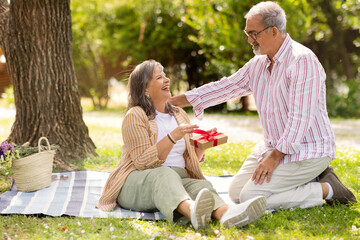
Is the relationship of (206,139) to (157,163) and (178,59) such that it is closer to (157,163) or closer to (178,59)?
(157,163)

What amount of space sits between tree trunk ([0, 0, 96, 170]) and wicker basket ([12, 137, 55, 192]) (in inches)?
47.6

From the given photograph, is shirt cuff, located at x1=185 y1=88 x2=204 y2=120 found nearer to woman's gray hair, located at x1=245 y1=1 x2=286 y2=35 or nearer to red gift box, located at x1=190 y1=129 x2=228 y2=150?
red gift box, located at x1=190 y1=129 x2=228 y2=150

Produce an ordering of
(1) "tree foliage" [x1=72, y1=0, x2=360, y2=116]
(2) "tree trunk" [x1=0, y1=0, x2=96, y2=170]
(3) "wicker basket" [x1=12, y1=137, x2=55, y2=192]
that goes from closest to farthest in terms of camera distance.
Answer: (3) "wicker basket" [x1=12, y1=137, x2=55, y2=192], (2) "tree trunk" [x1=0, y1=0, x2=96, y2=170], (1) "tree foliage" [x1=72, y1=0, x2=360, y2=116]

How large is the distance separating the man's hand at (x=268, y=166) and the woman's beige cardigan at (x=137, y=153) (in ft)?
1.74

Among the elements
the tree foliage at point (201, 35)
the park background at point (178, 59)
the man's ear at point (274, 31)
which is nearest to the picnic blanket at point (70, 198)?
the park background at point (178, 59)

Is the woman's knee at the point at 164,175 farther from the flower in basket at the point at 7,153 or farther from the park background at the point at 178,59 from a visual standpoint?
the park background at the point at 178,59

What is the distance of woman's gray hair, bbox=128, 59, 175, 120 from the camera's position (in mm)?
4094

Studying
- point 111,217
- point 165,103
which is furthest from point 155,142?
point 111,217

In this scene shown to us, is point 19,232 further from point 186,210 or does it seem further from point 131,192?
point 186,210

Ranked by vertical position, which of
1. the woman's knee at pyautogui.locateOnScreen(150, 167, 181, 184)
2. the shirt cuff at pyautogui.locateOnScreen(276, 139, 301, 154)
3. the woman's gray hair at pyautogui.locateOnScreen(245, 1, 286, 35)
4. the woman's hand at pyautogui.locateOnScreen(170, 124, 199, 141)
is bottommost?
the woman's knee at pyautogui.locateOnScreen(150, 167, 181, 184)

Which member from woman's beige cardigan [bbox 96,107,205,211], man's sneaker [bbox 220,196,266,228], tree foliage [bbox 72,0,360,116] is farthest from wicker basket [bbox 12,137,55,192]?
tree foliage [bbox 72,0,360,116]

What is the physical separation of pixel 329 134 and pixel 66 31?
3626 millimetres

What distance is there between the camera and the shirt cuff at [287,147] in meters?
3.86

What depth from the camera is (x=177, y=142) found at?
165 inches
